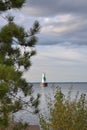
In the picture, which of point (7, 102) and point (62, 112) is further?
point (62, 112)

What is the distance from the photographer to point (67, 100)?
13273 mm

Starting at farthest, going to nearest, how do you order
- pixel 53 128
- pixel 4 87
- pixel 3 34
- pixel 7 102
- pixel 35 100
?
1. pixel 53 128
2. pixel 35 100
3. pixel 7 102
4. pixel 3 34
5. pixel 4 87

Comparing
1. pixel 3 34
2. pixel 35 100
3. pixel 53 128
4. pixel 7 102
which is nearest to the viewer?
pixel 3 34

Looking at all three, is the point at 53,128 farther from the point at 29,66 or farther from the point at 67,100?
the point at 29,66

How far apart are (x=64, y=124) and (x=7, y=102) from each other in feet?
7.79

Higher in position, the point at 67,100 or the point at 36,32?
the point at 36,32

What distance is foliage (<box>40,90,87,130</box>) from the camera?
42.1 ft

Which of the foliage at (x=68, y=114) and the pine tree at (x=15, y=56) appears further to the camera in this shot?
the foliage at (x=68, y=114)

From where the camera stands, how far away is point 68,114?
1283cm

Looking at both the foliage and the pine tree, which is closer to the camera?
the pine tree

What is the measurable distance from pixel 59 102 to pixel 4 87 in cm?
465

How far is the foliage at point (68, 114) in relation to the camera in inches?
505

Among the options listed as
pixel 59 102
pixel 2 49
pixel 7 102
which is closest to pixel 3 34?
pixel 2 49

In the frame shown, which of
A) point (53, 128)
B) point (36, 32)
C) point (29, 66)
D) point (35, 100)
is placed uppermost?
point (36, 32)
